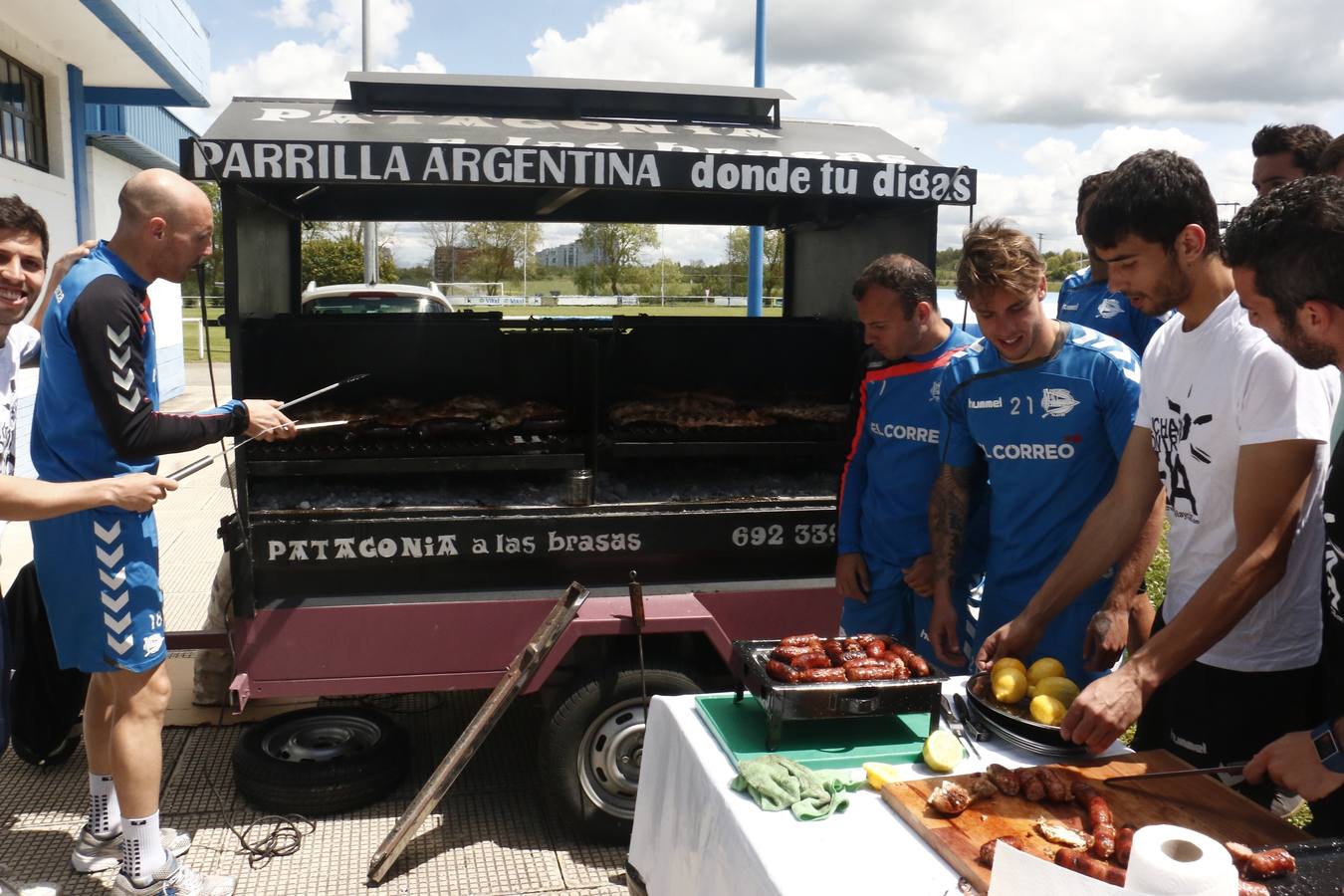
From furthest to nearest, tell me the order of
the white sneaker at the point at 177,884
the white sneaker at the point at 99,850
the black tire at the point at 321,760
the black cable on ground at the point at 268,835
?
the black tire at the point at 321,760 → the black cable on ground at the point at 268,835 → the white sneaker at the point at 99,850 → the white sneaker at the point at 177,884

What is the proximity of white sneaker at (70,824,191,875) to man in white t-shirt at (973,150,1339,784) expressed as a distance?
9.75ft

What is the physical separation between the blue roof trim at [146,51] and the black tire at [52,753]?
9093 mm

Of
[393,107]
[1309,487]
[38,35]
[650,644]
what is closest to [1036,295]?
[1309,487]

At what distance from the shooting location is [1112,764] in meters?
2.17

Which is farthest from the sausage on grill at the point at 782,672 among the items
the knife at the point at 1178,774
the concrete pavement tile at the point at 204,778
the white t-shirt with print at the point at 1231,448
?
the concrete pavement tile at the point at 204,778

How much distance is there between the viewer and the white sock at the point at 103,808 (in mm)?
3678

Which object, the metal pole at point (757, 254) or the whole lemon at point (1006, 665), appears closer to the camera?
Result: the whole lemon at point (1006, 665)

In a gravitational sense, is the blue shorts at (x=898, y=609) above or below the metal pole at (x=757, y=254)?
below

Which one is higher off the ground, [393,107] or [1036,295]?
[393,107]

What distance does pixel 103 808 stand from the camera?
3689 mm

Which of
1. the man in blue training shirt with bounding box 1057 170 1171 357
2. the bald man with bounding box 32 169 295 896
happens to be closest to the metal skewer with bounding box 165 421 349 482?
the bald man with bounding box 32 169 295 896

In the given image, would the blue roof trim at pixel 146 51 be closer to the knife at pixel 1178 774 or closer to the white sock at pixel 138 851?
the white sock at pixel 138 851

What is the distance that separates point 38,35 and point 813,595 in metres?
12.7

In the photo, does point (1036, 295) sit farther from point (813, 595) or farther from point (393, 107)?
point (393, 107)
